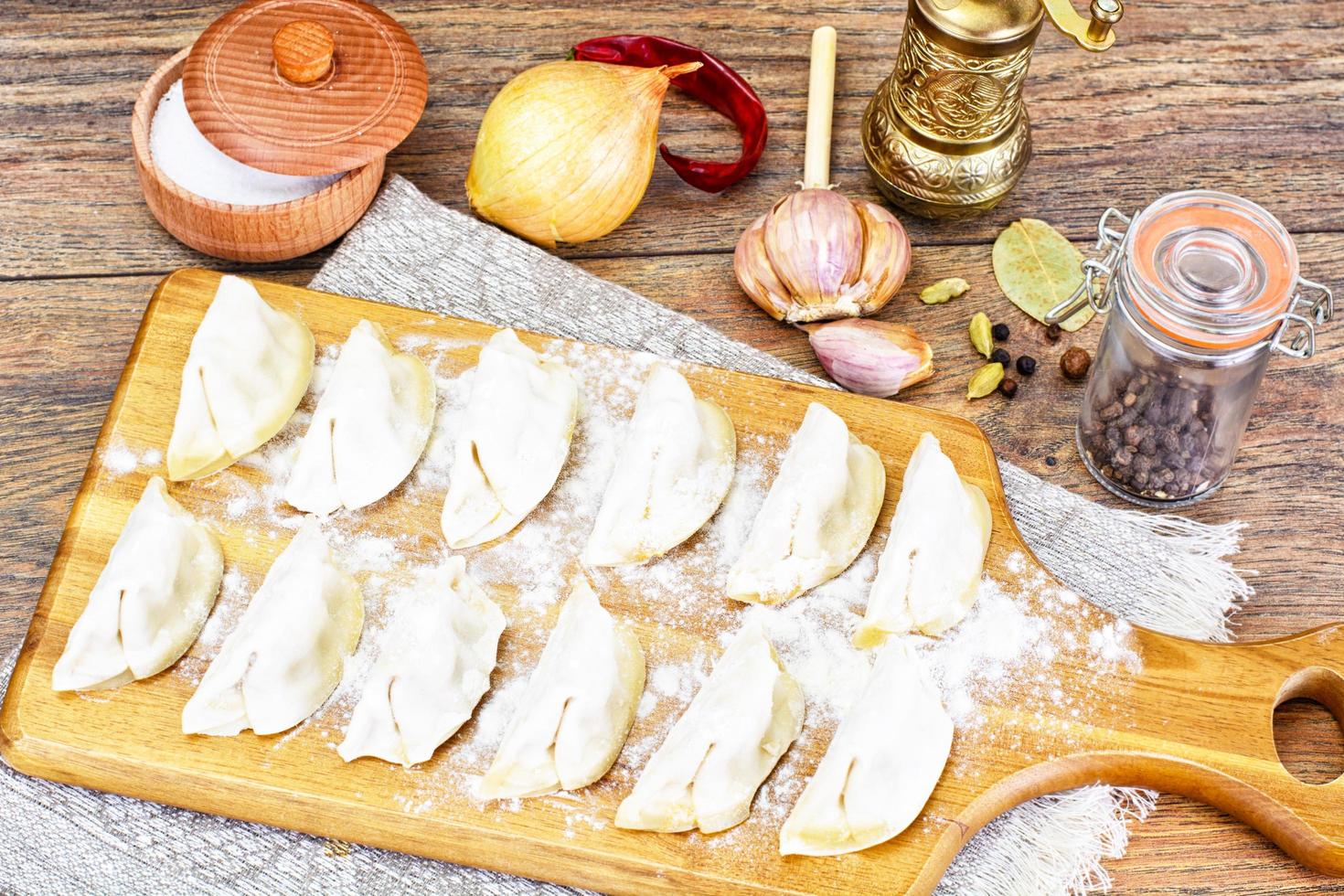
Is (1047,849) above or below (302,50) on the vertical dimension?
below

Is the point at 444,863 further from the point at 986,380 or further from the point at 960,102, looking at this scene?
the point at 960,102

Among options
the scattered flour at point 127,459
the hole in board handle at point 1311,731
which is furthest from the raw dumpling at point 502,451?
the hole in board handle at point 1311,731

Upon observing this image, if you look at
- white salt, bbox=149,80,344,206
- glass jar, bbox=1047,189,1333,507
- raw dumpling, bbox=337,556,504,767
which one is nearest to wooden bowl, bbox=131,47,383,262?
white salt, bbox=149,80,344,206

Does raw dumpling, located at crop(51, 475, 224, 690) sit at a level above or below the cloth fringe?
above

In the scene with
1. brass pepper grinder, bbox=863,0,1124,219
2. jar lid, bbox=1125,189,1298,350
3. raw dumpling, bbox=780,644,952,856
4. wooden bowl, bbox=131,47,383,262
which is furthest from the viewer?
wooden bowl, bbox=131,47,383,262

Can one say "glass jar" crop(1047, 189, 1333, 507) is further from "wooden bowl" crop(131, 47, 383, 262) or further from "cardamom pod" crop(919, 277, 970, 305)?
"wooden bowl" crop(131, 47, 383, 262)

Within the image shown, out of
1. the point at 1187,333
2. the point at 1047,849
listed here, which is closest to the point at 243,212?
the point at 1187,333
